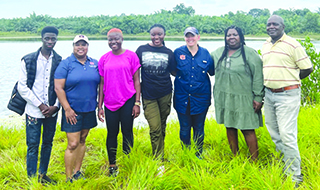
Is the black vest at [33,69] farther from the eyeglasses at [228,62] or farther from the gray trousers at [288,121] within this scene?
the gray trousers at [288,121]

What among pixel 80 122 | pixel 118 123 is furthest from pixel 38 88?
pixel 118 123

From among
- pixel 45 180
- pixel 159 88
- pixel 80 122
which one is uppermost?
pixel 159 88

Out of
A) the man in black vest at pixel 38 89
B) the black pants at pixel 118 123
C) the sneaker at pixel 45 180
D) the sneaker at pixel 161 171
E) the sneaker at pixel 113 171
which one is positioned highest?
the man in black vest at pixel 38 89

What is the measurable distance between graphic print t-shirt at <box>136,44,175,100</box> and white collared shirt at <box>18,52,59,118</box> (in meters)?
1.21

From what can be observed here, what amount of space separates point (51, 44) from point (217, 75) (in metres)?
2.16

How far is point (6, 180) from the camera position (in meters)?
3.68

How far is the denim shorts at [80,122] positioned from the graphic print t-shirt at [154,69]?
79 cm

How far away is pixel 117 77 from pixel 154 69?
526mm

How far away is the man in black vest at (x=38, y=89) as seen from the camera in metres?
3.21

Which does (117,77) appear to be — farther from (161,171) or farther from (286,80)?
(286,80)

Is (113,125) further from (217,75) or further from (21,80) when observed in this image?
(217,75)

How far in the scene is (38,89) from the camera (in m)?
3.31

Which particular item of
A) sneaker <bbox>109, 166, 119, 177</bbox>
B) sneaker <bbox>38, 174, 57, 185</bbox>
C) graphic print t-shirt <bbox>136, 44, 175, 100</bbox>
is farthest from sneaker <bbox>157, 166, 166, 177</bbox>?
sneaker <bbox>38, 174, 57, 185</bbox>

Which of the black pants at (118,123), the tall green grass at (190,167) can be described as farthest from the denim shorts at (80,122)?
the tall green grass at (190,167)
